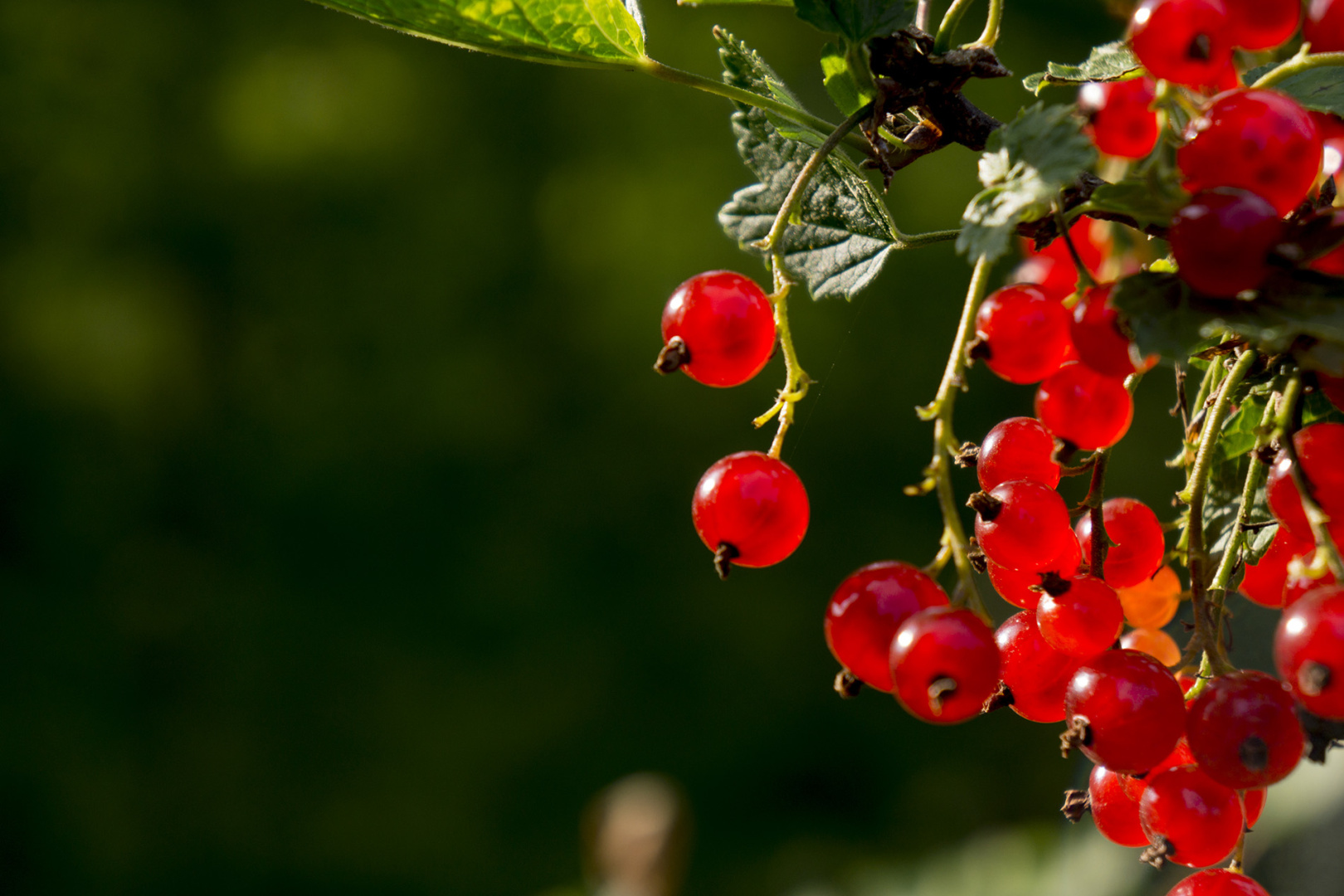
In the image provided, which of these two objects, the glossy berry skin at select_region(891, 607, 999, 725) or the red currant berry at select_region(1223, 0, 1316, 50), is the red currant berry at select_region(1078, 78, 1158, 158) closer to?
the red currant berry at select_region(1223, 0, 1316, 50)

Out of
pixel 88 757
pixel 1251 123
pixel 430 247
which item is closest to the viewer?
pixel 1251 123

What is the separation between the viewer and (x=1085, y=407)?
268mm

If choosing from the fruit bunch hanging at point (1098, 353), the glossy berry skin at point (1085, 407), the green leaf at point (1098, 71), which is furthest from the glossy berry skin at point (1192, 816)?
the green leaf at point (1098, 71)

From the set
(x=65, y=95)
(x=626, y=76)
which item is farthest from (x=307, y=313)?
(x=626, y=76)

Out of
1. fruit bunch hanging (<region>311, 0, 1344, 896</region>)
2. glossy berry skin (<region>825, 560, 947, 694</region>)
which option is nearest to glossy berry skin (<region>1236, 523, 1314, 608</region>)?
fruit bunch hanging (<region>311, 0, 1344, 896</region>)

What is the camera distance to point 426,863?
2.69m

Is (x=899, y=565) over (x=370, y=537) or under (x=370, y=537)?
over

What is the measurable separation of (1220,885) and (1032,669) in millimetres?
81

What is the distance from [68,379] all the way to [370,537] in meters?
0.90

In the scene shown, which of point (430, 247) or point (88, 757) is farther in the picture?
point (430, 247)

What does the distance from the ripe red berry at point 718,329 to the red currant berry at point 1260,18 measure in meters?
0.14

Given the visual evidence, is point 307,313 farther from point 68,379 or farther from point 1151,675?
point 1151,675

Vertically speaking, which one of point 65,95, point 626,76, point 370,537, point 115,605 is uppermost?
point 626,76

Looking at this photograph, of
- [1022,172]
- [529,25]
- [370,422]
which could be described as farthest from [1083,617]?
[370,422]
